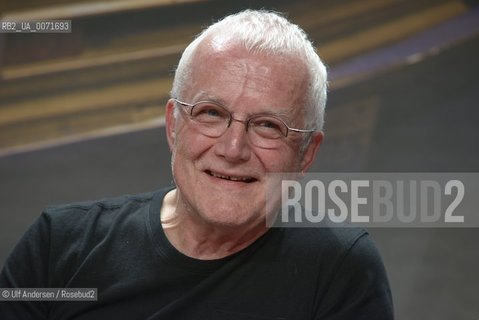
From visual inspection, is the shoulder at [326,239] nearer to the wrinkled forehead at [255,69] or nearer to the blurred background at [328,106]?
the wrinkled forehead at [255,69]

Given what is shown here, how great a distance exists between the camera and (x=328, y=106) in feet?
6.97

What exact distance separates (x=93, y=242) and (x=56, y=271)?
0.31 feet

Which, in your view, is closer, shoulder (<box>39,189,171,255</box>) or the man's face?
the man's face

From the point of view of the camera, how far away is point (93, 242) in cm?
144

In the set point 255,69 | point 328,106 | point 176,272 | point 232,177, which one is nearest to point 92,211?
point 176,272

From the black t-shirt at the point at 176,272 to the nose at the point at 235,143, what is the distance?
0.66 ft

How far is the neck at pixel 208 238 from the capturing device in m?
1.37

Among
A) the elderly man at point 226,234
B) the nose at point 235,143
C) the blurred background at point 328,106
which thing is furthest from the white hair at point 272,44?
the blurred background at point 328,106

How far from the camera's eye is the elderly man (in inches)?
51.0

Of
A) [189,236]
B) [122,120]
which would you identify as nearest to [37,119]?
[122,120]

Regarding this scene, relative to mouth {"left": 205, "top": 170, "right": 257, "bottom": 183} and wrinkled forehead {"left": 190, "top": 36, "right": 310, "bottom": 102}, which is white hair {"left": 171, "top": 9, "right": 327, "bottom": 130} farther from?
mouth {"left": 205, "top": 170, "right": 257, "bottom": 183}

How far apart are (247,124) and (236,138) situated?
0.03m

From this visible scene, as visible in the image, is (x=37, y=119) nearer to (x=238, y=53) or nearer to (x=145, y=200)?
(x=145, y=200)

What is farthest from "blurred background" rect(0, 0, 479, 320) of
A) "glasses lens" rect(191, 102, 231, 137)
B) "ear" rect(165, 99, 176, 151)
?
"glasses lens" rect(191, 102, 231, 137)
